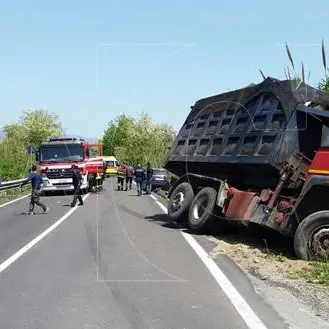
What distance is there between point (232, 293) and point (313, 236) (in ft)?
9.60

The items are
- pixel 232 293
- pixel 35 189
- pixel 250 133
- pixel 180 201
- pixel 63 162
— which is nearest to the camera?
pixel 232 293

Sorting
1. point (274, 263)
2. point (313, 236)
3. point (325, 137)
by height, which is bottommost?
point (274, 263)

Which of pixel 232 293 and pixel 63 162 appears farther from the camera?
pixel 63 162

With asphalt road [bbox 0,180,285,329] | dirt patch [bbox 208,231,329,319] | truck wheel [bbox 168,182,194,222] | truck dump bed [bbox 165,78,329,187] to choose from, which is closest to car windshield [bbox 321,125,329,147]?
truck dump bed [bbox 165,78,329,187]

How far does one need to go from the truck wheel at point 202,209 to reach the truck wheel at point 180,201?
1.56ft

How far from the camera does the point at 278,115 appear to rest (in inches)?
464

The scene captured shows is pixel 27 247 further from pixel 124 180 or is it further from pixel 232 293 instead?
pixel 124 180

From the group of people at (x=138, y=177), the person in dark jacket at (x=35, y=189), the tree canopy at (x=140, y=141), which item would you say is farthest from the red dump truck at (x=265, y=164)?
the tree canopy at (x=140, y=141)

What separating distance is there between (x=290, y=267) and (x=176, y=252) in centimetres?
228

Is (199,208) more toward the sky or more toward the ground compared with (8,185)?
more toward the sky

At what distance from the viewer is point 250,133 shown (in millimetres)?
12523

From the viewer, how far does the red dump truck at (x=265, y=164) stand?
10.4m

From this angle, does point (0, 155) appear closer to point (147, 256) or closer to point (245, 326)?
point (147, 256)

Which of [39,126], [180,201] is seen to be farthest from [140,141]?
[180,201]
